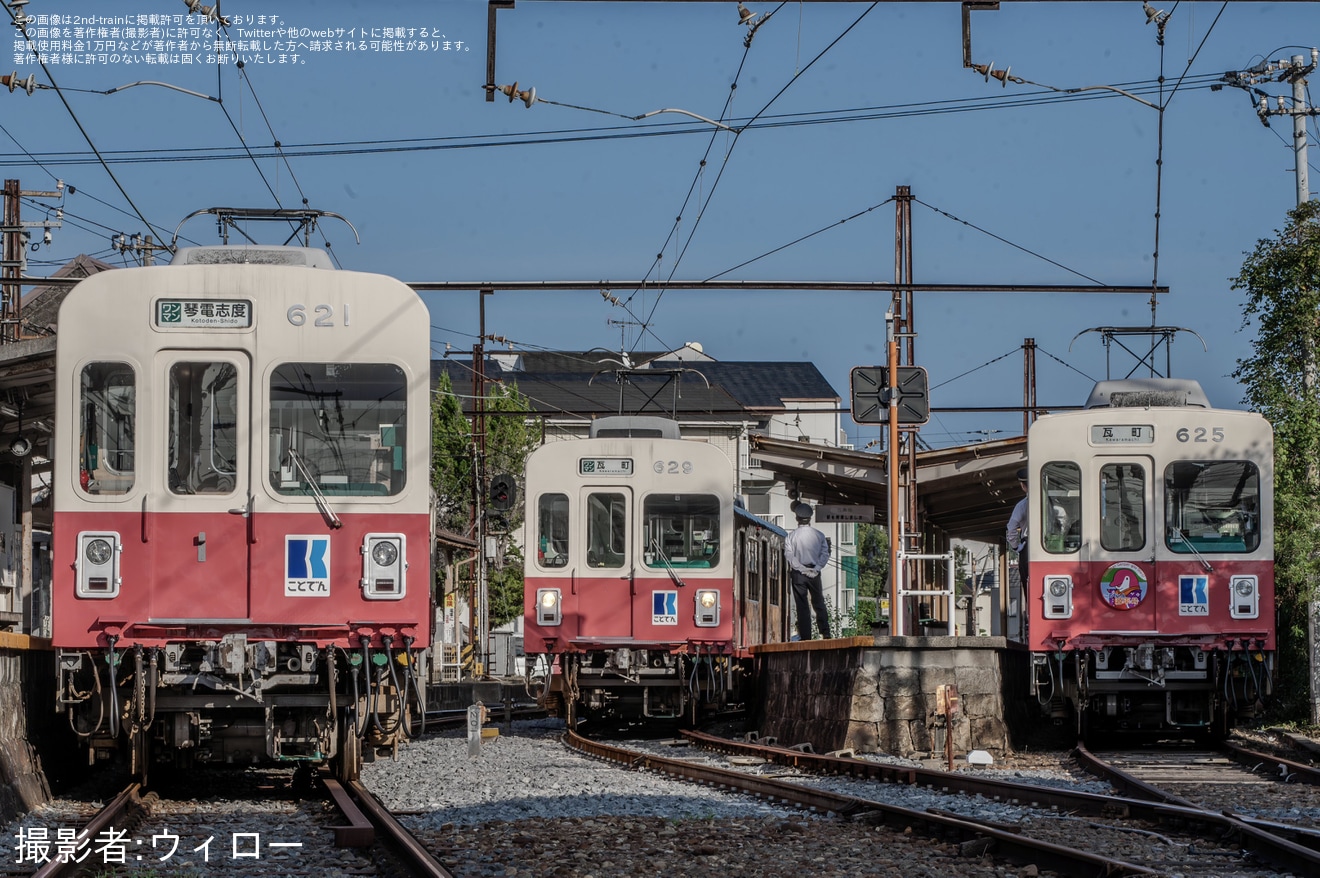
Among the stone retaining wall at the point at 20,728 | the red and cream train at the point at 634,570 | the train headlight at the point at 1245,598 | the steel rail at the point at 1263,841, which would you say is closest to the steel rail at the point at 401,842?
the stone retaining wall at the point at 20,728

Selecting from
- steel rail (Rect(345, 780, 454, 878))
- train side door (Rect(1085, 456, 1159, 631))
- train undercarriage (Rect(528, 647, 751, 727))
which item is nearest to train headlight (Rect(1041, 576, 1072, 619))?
train side door (Rect(1085, 456, 1159, 631))

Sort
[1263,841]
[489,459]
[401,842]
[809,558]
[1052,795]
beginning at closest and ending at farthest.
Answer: [1263,841]
[401,842]
[1052,795]
[809,558]
[489,459]

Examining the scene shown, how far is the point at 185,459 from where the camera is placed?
34.8 feet

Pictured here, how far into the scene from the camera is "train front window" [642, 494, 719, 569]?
17875 mm

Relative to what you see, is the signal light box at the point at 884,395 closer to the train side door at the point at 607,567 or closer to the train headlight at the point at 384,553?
the train side door at the point at 607,567

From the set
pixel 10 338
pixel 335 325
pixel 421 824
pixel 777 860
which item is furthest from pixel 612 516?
pixel 10 338

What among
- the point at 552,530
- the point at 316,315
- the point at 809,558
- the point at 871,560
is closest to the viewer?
the point at 316,315

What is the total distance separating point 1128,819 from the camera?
9055mm

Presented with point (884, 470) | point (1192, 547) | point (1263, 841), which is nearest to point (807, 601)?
point (1192, 547)

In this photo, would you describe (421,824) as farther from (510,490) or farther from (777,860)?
(510,490)

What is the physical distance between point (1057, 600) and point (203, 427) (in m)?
8.45

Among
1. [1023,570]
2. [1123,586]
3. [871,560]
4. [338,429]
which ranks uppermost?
[338,429]

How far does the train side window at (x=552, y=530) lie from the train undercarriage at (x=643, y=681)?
42.1 inches

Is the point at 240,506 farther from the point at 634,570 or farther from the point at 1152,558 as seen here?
the point at 1152,558
